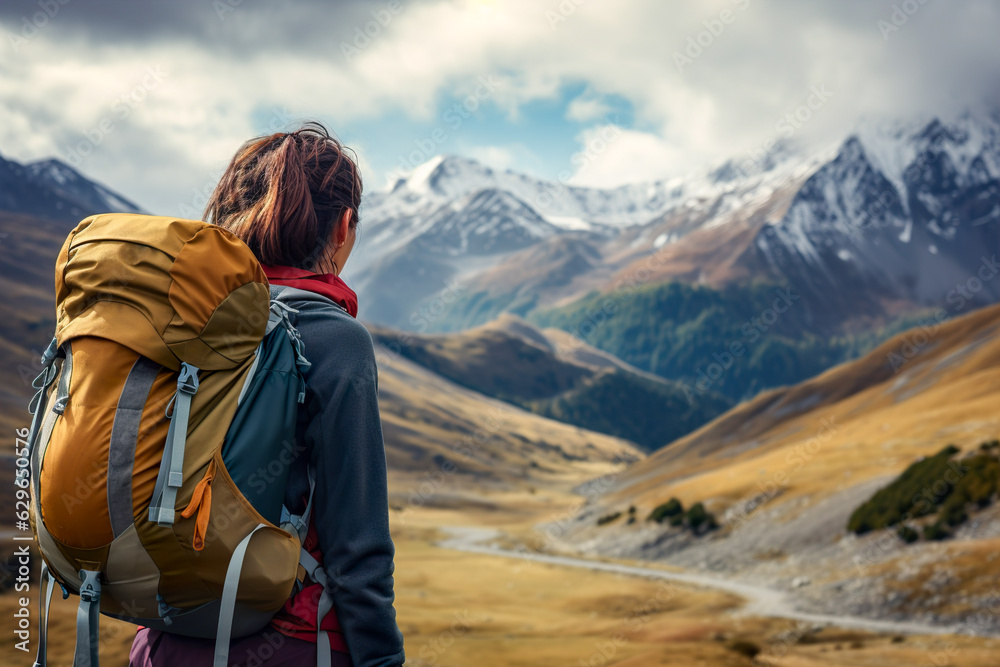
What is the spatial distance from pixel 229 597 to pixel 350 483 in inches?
23.5

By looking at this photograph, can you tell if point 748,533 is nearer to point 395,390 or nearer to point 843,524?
point 843,524

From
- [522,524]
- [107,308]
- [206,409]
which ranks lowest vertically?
[522,524]

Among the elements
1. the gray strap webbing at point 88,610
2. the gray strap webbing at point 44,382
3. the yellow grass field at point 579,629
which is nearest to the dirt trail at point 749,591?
the yellow grass field at point 579,629

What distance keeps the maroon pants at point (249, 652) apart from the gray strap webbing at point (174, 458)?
2.12 feet

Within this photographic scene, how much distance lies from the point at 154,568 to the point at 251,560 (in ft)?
1.12

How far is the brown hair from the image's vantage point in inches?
131

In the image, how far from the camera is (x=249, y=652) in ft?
9.49

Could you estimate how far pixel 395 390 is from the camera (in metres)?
167

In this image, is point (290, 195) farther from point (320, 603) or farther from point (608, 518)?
point (608, 518)

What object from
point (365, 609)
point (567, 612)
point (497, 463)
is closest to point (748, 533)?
point (567, 612)

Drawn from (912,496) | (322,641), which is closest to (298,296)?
(322,641)

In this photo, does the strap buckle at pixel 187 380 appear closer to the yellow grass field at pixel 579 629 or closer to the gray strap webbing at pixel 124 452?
the gray strap webbing at pixel 124 452

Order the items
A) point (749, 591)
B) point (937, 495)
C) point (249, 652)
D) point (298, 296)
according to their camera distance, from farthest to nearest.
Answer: point (749, 591) < point (937, 495) < point (298, 296) < point (249, 652)

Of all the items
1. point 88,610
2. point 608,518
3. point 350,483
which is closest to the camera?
point 88,610
